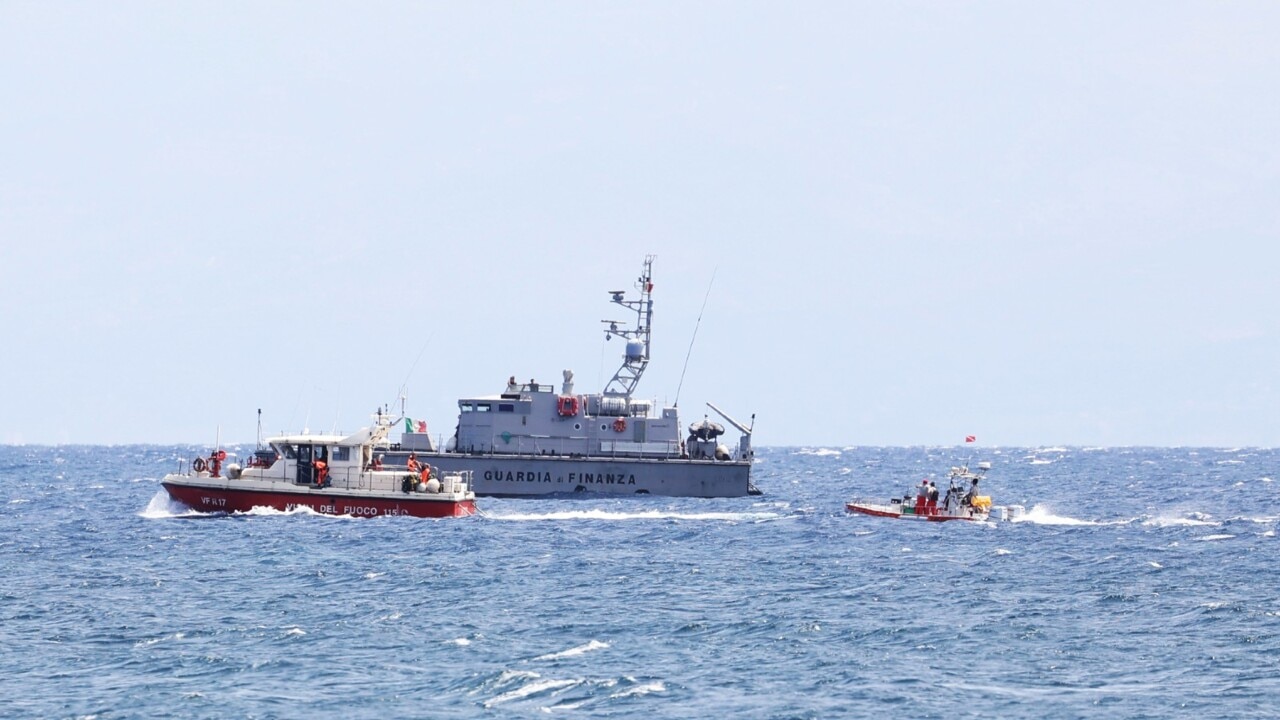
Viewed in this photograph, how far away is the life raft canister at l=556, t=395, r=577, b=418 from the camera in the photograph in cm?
7150

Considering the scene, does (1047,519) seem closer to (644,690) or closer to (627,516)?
(627,516)

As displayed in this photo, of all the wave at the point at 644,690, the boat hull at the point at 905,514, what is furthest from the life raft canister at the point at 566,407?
the wave at the point at 644,690

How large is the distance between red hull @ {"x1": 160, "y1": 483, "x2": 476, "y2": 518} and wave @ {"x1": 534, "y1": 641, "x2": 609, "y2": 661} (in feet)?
81.9

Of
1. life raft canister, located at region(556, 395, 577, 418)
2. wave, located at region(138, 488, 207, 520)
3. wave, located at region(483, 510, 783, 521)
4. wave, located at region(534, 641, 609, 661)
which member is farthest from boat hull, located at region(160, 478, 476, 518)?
wave, located at region(534, 641, 609, 661)

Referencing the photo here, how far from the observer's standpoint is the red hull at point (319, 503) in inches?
2196

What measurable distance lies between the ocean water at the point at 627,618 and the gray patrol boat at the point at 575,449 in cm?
1019

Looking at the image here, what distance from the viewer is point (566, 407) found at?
235ft

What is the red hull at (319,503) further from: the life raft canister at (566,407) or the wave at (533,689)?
the wave at (533,689)

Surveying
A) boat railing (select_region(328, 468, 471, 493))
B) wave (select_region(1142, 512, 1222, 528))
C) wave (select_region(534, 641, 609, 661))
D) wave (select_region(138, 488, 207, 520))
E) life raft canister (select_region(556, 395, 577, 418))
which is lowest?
wave (select_region(534, 641, 609, 661))

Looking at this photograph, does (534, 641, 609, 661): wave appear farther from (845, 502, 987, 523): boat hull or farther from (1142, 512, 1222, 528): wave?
(1142, 512, 1222, 528): wave

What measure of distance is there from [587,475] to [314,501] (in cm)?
1724

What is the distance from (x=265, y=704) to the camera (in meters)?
26.5

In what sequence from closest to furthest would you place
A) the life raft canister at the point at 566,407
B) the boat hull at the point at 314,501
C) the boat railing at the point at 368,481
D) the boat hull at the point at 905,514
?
the boat hull at the point at 314,501 → the boat railing at the point at 368,481 → the boat hull at the point at 905,514 → the life raft canister at the point at 566,407

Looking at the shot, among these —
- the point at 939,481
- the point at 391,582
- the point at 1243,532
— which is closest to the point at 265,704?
the point at 391,582
